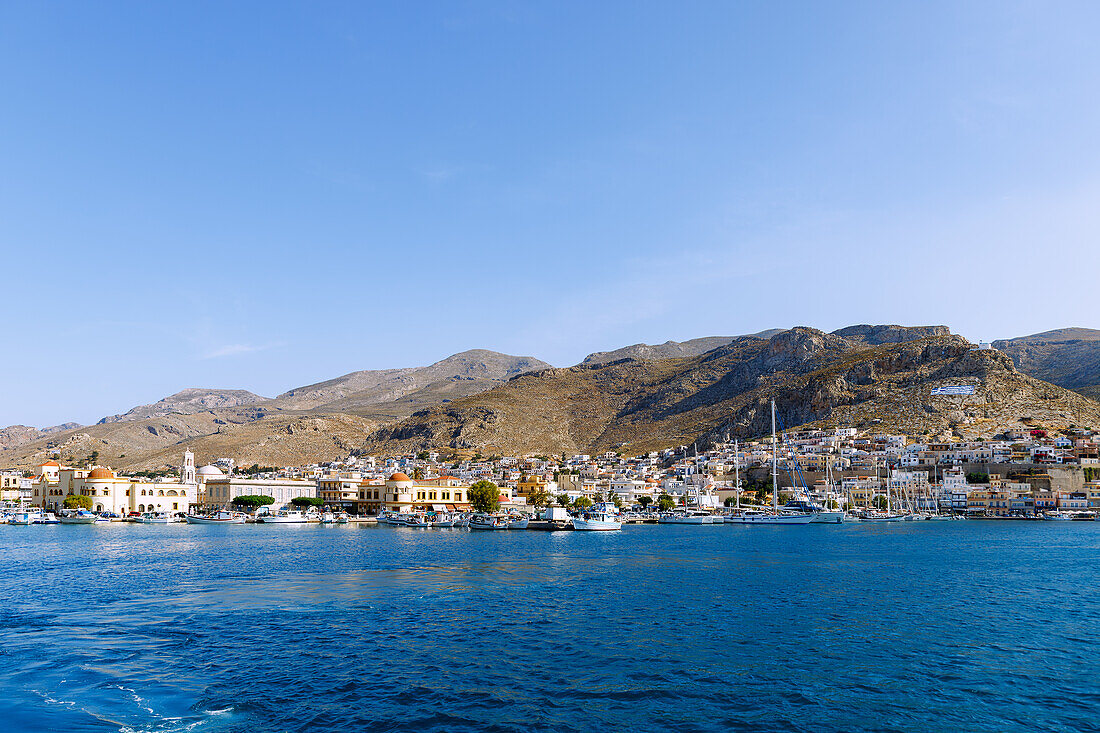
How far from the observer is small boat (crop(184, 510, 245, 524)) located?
102 m

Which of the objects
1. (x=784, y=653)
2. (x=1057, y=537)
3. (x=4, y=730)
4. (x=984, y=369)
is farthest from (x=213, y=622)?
(x=984, y=369)

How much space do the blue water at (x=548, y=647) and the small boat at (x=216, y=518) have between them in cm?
5944

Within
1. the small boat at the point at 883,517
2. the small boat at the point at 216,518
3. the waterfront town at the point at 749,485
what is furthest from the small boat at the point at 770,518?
the small boat at the point at 216,518

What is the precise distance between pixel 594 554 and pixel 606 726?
124ft

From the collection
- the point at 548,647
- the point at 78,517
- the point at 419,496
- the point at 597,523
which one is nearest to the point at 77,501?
the point at 78,517

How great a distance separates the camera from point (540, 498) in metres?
118

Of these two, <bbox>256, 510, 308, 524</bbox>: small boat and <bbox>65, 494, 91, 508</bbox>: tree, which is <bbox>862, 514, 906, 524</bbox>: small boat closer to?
<bbox>256, 510, 308, 524</bbox>: small boat

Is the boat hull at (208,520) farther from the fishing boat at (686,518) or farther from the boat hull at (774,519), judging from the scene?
the boat hull at (774,519)

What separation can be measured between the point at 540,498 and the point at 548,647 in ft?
317

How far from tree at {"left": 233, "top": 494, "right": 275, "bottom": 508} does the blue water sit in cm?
6839

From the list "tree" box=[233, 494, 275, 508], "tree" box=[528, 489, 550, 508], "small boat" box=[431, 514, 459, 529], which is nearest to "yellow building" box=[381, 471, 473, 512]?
"tree" box=[528, 489, 550, 508]

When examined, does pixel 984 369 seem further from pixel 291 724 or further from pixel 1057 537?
pixel 291 724

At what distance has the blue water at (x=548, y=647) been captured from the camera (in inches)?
649

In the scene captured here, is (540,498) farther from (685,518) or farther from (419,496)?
(685,518)
